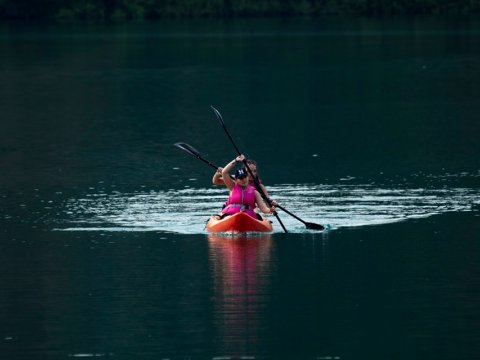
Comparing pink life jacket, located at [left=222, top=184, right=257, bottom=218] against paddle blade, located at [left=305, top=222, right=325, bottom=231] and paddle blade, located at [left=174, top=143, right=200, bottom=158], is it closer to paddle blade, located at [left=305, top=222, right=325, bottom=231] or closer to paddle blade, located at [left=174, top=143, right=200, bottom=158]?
paddle blade, located at [left=305, top=222, right=325, bottom=231]

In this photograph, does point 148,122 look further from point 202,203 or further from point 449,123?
point 202,203

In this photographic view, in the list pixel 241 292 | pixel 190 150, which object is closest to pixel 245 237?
pixel 190 150

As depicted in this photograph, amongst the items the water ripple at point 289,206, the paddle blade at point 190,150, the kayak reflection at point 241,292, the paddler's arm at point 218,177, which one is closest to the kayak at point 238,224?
the kayak reflection at point 241,292

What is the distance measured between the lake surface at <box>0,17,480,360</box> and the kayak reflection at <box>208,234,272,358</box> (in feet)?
0.15

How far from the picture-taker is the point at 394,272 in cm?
2541

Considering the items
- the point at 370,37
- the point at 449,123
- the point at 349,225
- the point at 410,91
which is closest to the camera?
the point at 349,225

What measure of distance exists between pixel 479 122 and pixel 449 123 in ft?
2.90

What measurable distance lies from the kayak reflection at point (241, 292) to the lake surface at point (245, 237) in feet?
0.15

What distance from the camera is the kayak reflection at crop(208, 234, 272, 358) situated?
21016 mm

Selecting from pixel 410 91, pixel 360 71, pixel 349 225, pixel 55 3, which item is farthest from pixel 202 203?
pixel 55 3

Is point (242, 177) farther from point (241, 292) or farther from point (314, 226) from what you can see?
point (241, 292)

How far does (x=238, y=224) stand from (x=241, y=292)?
13.7ft

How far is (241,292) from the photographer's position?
23.9 m

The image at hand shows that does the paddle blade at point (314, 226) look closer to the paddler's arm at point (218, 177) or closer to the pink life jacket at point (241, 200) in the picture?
the pink life jacket at point (241, 200)
